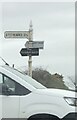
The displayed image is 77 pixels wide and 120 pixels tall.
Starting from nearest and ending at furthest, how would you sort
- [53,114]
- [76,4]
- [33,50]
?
[53,114] < [33,50] < [76,4]

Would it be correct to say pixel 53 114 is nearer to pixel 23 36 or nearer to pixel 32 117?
pixel 32 117

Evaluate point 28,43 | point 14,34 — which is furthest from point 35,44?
point 14,34

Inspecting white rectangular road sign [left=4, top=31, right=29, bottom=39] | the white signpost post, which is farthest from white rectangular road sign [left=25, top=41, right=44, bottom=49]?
white rectangular road sign [left=4, top=31, right=29, bottom=39]

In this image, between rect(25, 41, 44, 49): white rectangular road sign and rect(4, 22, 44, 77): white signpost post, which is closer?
rect(4, 22, 44, 77): white signpost post

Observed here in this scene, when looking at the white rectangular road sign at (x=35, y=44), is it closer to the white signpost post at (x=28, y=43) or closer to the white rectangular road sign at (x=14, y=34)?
the white signpost post at (x=28, y=43)

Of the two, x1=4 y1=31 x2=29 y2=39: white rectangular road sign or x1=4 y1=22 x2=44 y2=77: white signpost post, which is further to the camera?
x1=4 y1=31 x2=29 y2=39: white rectangular road sign

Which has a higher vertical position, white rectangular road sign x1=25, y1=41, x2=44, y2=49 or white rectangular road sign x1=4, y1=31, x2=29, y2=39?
white rectangular road sign x1=4, y1=31, x2=29, y2=39

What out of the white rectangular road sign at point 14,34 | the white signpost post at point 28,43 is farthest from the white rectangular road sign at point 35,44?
the white rectangular road sign at point 14,34

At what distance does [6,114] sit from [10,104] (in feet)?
0.69

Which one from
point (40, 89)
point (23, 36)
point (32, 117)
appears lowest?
point (32, 117)

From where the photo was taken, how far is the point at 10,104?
734 cm

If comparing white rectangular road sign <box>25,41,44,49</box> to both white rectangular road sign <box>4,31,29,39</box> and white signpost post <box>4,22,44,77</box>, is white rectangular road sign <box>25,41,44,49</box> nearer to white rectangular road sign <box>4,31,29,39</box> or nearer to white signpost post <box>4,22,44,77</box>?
white signpost post <box>4,22,44,77</box>

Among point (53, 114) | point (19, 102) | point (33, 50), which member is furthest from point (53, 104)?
point (33, 50)

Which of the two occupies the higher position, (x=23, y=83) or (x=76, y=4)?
(x=76, y=4)
